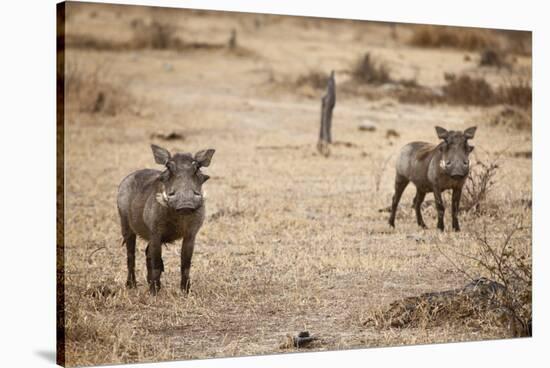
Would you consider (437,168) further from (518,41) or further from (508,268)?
(518,41)

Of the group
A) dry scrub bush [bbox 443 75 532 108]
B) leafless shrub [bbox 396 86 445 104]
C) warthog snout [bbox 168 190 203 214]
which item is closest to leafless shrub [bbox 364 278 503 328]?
→ warthog snout [bbox 168 190 203 214]

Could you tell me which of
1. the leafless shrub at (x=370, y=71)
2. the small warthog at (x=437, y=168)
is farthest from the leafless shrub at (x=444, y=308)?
the leafless shrub at (x=370, y=71)

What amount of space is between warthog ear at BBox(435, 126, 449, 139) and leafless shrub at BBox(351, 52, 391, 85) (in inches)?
54.8

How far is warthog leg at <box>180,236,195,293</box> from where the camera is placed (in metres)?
7.93

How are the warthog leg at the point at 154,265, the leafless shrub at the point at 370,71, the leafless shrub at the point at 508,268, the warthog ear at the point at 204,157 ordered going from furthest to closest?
the leafless shrub at the point at 370,71
the leafless shrub at the point at 508,268
the warthog leg at the point at 154,265
the warthog ear at the point at 204,157

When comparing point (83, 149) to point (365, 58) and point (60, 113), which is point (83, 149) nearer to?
point (365, 58)

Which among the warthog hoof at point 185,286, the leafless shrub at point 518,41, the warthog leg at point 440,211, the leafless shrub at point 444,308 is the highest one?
the leafless shrub at point 518,41

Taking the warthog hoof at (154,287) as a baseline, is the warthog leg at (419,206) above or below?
above

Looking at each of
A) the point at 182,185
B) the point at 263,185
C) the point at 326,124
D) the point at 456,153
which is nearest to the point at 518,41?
the point at 456,153

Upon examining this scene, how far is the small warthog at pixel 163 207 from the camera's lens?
24.8ft

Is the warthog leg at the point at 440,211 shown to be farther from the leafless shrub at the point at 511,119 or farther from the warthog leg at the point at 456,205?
the leafless shrub at the point at 511,119

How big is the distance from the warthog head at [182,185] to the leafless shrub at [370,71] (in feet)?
12.3

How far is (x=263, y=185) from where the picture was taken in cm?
1092

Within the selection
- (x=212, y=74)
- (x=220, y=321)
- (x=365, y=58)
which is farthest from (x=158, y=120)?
(x=220, y=321)
